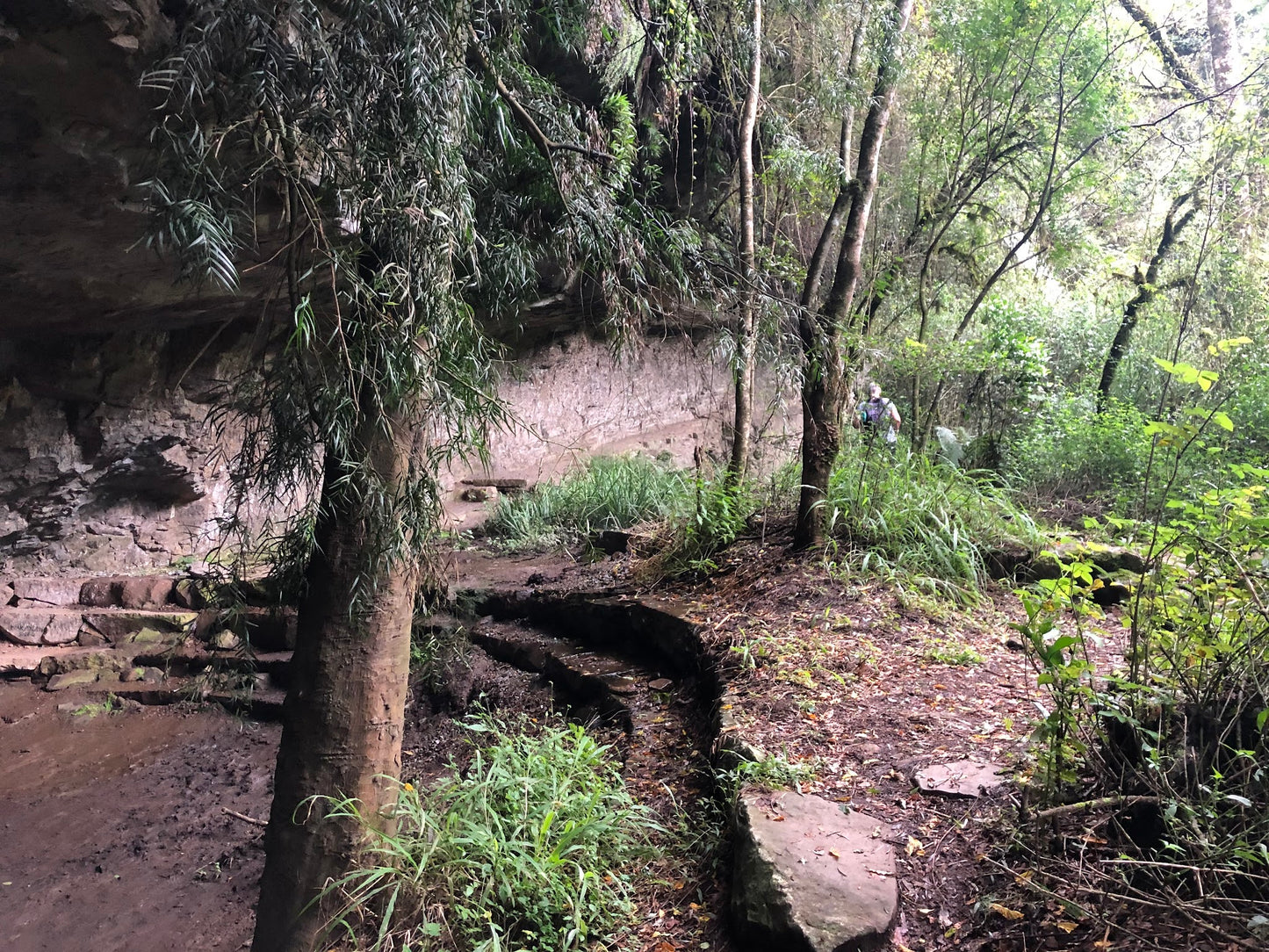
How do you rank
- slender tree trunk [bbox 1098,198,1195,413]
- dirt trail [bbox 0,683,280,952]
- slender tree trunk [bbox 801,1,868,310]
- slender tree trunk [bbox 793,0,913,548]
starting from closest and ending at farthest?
dirt trail [bbox 0,683,280,952]
slender tree trunk [bbox 793,0,913,548]
slender tree trunk [bbox 801,1,868,310]
slender tree trunk [bbox 1098,198,1195,413]

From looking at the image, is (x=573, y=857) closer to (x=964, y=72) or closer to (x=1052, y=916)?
(x=1052, y=916)

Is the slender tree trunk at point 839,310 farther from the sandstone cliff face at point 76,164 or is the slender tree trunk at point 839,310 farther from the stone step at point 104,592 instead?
the stone step at point 104,592

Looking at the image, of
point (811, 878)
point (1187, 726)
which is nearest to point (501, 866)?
point (811, 878)

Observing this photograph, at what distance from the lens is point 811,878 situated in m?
2.27

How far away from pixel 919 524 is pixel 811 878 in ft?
9.53

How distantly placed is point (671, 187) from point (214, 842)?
6469 mm

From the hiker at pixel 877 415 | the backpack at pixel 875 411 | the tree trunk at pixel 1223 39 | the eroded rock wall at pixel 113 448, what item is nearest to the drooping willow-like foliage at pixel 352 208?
the eroded rock wall at pixel 113 448

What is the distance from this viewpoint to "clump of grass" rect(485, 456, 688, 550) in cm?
705

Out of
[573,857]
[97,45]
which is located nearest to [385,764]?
[573,857]

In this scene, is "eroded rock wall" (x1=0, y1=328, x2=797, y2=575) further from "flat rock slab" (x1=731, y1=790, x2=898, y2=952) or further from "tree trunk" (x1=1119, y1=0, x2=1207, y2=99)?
"tree trunk" (x1=1119, y1=0, x2=1207, y2=99)

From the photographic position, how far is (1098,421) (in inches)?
289

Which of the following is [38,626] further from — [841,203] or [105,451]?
[841,203]

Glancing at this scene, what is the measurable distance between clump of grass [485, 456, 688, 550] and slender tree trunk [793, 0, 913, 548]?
1.95m

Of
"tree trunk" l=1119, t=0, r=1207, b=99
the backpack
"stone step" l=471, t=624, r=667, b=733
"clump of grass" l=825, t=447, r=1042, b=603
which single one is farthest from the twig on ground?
"tree trunk" l=1119, t=0, r=1207, b=99
